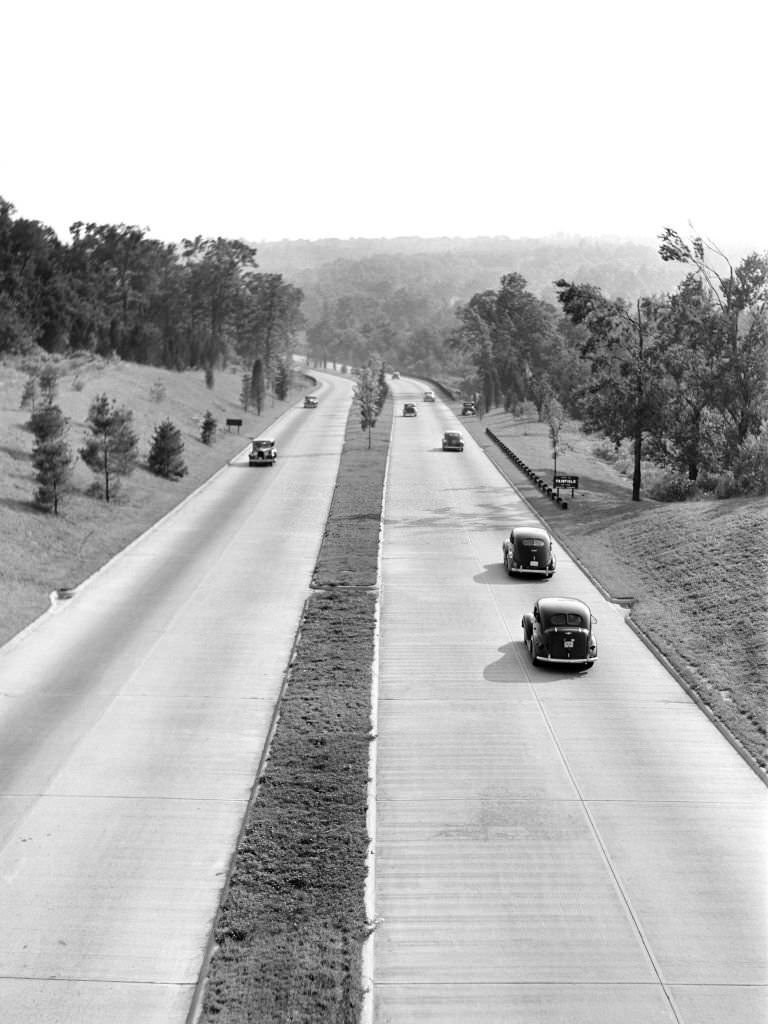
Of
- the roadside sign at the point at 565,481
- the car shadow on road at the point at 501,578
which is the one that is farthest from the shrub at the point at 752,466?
the car shadow on road at the point at 501,578

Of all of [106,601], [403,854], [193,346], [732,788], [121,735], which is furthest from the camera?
[193,346]

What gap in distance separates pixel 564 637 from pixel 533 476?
32511mm

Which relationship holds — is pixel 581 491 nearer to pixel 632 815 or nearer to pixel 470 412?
pixel 632 815

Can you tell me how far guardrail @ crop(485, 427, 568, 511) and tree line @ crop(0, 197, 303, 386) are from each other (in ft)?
99.6

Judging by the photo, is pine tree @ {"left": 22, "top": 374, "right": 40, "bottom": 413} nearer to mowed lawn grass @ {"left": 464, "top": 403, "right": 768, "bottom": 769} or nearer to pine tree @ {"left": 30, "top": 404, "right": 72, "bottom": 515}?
pine tree @ {"left": 30, "top": 404, "right": 72, "bottom": 515}

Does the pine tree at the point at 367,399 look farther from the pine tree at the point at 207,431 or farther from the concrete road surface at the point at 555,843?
the concrete road surface at the point at 555,843

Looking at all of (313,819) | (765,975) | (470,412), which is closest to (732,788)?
(765,975)

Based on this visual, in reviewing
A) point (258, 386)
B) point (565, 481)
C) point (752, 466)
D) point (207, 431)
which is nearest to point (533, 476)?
point (565, 481)

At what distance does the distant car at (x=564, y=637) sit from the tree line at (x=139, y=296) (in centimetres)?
7082

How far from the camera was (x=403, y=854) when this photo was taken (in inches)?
664

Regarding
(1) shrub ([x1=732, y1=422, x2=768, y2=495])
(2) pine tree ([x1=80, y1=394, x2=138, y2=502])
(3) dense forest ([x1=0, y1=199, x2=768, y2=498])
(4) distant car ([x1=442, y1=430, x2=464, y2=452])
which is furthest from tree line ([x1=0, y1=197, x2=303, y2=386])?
(1) shrub ([x1=732, y1=422, x2=768, y2=495])

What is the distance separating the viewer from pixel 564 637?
25.9 m

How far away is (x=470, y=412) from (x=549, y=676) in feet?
264

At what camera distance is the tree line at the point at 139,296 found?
3959 inches
